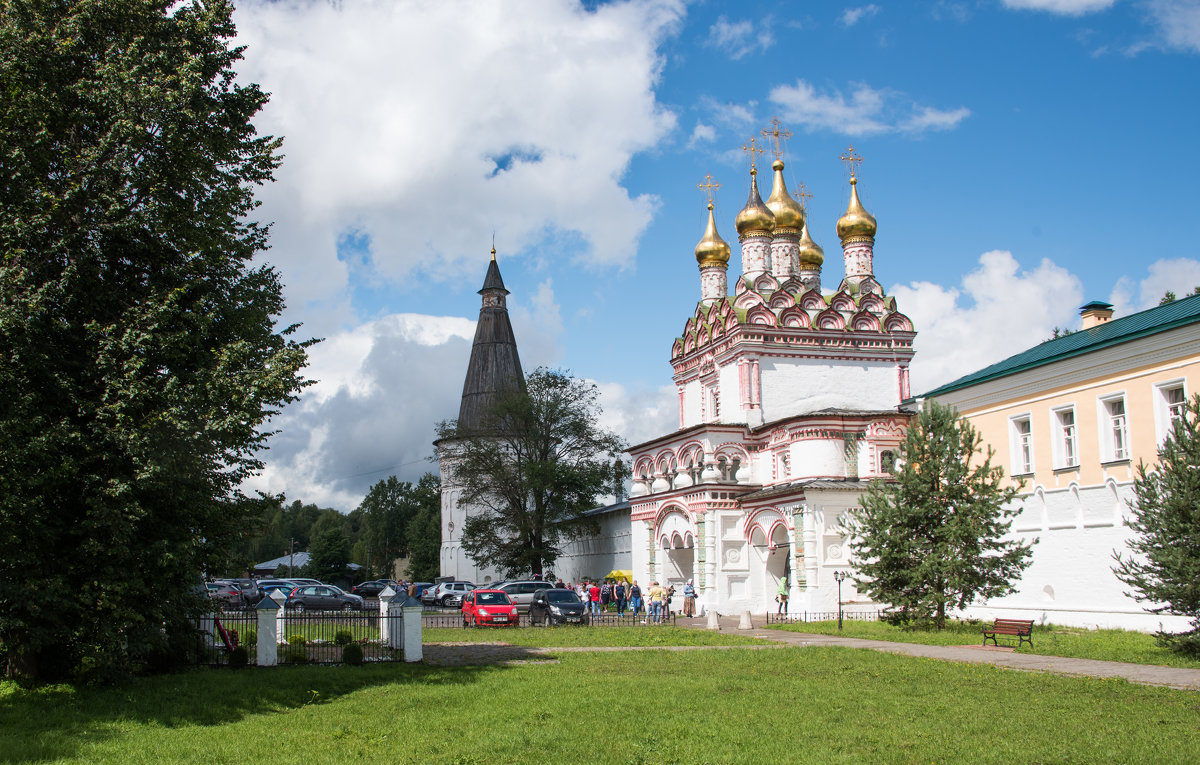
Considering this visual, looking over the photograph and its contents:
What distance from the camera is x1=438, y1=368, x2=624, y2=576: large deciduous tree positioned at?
45.3 m

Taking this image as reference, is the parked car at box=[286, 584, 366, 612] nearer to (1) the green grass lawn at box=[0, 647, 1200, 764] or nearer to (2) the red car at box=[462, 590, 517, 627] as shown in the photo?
(2) the red car at box=[462, 590, 517, 627]

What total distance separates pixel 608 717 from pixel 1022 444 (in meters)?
16.8

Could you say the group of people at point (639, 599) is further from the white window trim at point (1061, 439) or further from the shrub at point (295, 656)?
the shrub at point (295, 656)

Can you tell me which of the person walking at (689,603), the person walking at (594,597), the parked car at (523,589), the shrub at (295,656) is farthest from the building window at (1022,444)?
the shrub at (295,656)

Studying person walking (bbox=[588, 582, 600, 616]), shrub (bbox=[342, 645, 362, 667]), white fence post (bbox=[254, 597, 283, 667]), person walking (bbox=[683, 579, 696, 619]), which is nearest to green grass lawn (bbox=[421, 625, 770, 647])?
shrub (bbox=[342, 645, 362, 667])

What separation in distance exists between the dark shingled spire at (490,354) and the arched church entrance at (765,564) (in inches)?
979

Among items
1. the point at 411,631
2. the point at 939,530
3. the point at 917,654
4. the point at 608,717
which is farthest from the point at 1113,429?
the point at 608,717

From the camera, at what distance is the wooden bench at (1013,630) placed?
58.9ft

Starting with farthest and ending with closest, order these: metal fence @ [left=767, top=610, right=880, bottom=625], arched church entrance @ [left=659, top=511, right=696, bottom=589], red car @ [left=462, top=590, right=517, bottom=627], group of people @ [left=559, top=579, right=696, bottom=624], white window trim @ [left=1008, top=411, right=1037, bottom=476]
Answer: arched church entrance @ [left=659, top=511, right=696, bottom=589], group of people @ [left=559, top=579, right=696, bottom=624], metal fence @ [left=767, top=610, right=880, bottom=625], red car @ [left=462, top=590, right=517, bottom=627], white window trim @ [left=1008, top=411, right=1037, bottom=476]

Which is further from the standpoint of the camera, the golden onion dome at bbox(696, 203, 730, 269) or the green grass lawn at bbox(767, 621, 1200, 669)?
the golden onion dome at bbox(696, 203, 730, 269)

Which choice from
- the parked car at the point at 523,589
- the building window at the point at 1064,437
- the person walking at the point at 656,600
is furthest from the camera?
the parked car at the point at 523,589

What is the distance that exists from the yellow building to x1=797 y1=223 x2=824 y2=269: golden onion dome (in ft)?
56.5

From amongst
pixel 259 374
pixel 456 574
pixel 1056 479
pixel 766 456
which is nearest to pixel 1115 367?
pixel 1056 479

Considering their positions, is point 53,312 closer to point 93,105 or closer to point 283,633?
point 93,105
